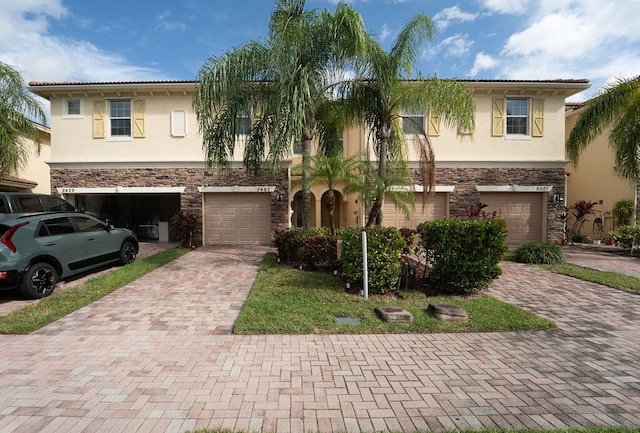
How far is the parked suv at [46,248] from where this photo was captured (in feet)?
18.4

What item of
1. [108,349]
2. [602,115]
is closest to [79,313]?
[108,349]

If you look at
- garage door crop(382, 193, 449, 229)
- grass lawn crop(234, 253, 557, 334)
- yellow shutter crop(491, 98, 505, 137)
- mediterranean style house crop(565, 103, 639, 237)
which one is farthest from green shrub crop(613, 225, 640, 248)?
grass lawn crop(234, 253, 557, 334)

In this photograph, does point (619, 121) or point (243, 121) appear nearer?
point (243, 121)

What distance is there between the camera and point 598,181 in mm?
15398

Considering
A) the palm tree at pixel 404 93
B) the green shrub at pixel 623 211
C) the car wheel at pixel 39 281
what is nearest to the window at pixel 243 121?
the palm tree at pixel 404 93

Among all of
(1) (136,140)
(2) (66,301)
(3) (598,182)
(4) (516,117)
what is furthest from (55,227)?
(3) (598,182)

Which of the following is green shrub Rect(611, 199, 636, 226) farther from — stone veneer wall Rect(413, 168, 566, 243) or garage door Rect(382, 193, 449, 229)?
garage door Rect(382, 193, 449, 229)

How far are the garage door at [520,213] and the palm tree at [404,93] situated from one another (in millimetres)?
6815

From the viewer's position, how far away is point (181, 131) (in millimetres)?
12625

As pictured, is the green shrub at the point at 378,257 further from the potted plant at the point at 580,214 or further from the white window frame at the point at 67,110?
the white window frame at the point at 67,110

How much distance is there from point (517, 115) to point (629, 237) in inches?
239

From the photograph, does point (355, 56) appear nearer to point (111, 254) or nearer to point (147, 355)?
point (147, 355)

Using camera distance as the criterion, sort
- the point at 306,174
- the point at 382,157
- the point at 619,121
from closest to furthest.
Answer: the point at 382,157 < the point at 306,174 < the point at 619,121

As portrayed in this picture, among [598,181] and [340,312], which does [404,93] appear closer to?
[340,312]
